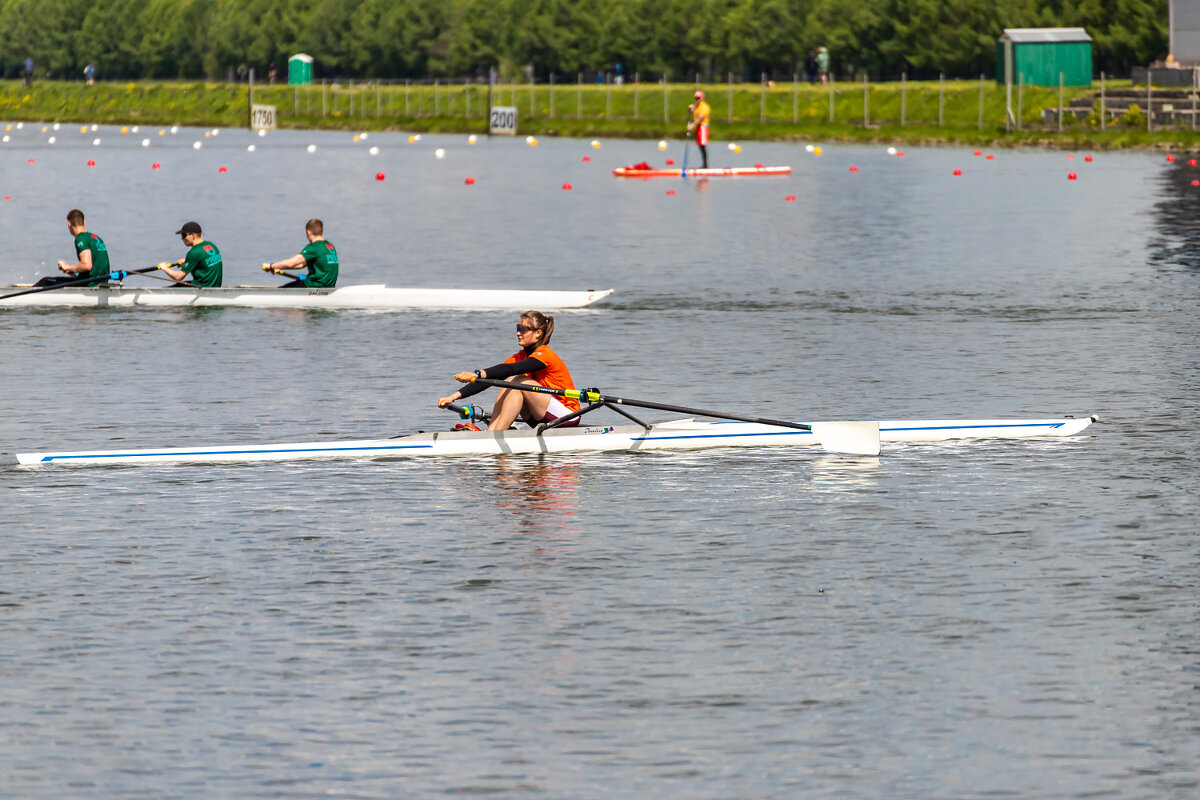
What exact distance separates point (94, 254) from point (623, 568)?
57.9 ft

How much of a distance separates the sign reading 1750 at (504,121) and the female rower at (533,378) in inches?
3306

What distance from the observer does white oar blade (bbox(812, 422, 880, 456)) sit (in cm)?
1739

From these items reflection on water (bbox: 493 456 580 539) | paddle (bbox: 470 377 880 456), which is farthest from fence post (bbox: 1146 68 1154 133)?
reflection on water (bbox: 493 456 580 539)

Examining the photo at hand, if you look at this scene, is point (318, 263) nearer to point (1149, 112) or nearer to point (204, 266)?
point (204, 266)

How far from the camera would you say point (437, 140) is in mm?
98625

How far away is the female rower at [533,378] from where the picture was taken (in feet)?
56.6

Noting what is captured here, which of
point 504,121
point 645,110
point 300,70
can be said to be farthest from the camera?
point 300,70

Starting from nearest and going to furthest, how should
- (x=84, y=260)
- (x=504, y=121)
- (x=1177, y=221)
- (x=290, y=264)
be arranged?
(x=290, y=264)
(x=84, y=260)
(x=1177, y=221)
(x=504, y=121)

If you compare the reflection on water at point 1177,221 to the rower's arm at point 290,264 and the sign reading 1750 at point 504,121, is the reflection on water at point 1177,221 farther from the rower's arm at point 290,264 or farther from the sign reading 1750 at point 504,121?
the sign reading 1750 at point 504,121

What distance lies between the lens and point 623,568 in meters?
13.4

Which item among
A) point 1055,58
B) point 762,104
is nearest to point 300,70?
point 762,104

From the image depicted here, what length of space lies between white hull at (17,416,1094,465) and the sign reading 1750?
83.7 metres

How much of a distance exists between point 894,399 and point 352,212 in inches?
1258

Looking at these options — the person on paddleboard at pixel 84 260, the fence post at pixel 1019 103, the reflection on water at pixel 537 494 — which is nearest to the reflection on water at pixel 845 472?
the reflection on water at pixel 537 494
